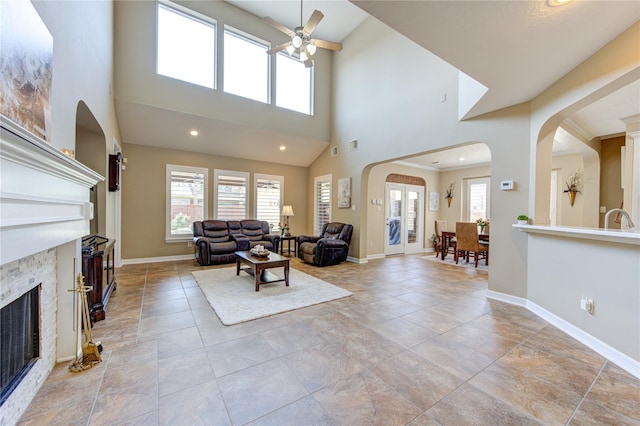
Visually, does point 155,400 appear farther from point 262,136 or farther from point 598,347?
point 262,136

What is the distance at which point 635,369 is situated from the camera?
194 cm

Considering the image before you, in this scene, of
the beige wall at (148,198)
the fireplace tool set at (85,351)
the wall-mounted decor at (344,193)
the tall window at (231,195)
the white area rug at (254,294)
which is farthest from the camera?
the tall window at (231,195)

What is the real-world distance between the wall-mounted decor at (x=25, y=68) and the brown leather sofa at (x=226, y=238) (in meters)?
3.87

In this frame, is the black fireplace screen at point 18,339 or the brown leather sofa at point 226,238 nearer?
the black fireplace screen at point 18,339

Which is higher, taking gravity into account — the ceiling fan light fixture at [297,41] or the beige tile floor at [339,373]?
the ceiling fan light fixture at [297,41]

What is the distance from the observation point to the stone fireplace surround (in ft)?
3.51

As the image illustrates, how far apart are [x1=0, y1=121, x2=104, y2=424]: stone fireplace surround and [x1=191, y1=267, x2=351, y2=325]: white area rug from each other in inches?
52.0

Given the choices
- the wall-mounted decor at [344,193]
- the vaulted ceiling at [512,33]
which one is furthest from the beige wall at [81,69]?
the wall-mounted decor at [344,193]

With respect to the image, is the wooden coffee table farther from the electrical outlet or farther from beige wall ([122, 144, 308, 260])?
the electrical outlet

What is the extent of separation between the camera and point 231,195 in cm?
673

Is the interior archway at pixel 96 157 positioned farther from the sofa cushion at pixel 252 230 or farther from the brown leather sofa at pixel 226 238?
the sofa cushion at pixel 252 230

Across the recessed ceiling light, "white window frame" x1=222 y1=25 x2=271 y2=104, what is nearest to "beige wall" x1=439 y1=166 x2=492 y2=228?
"white window frame" x1=222 y1=25 x2=271 y2=104

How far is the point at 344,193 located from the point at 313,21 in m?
3.64

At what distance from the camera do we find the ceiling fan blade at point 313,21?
11.5ft
